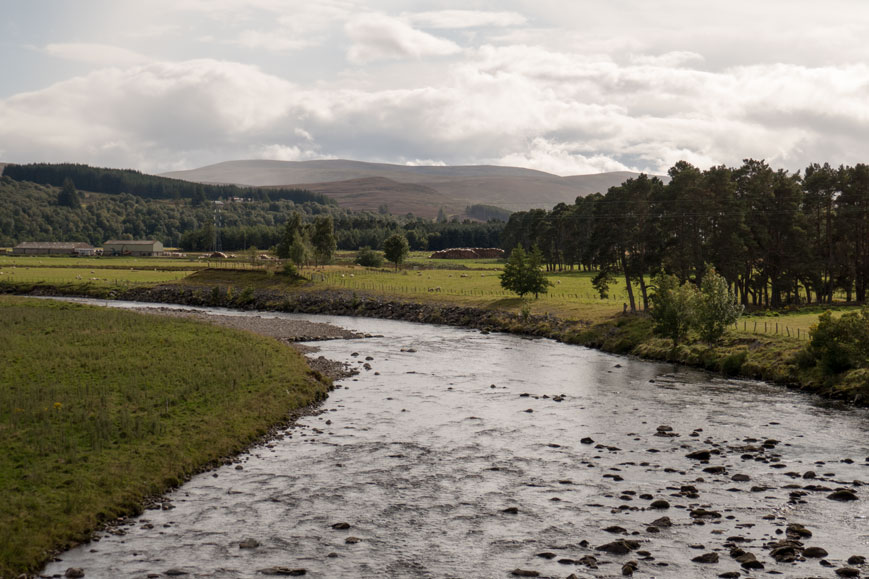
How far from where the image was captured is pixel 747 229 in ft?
298

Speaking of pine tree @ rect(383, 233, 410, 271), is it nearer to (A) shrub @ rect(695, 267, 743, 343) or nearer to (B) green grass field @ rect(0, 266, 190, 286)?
(B) green grass field @ rect(0, 266, 190, 286)

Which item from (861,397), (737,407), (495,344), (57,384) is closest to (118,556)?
(57,384)

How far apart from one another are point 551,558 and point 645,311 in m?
71.3

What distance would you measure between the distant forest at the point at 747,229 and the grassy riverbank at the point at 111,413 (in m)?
49.8

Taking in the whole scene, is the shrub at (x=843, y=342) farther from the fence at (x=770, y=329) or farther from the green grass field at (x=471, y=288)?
the green grass field at (x=471, y=288)

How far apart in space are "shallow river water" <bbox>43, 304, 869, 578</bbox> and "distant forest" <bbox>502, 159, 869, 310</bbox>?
3956cm

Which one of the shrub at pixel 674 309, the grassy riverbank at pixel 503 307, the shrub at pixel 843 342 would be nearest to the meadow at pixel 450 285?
the grassy riverbank at pixel 503 307

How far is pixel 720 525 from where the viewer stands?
1156 inches

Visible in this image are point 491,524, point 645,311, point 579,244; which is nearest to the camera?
point 491,524

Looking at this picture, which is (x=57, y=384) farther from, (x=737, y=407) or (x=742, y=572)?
(x=737, y=407)

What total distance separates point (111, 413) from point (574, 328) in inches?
2460

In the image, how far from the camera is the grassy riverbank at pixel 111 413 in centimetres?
2855

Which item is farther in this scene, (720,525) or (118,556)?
(720,525)

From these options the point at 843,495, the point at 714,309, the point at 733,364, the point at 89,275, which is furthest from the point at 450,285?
the point at 843,495
